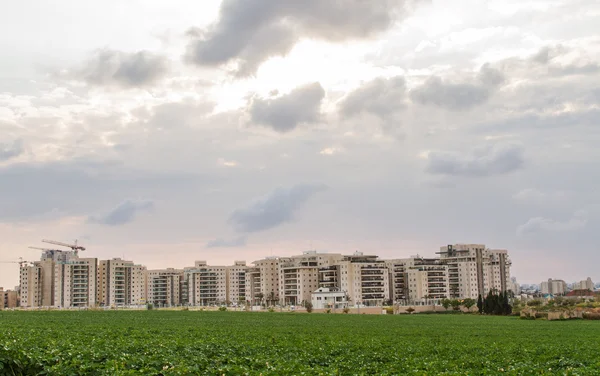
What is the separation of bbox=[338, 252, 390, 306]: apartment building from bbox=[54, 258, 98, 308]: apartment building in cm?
7938

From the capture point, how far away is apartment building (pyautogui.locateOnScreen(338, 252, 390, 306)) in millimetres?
176500

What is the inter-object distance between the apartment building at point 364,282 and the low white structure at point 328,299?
1039 cm

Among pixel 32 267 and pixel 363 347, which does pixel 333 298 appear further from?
pixel 363 347

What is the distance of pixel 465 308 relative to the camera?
15975 centimetres

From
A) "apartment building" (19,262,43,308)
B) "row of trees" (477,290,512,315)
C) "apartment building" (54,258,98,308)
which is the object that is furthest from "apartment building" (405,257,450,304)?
"apartment building" (19,262,43,308)

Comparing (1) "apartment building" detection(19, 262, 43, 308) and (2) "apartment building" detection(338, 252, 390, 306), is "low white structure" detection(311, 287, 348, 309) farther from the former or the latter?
(1) "apartment building" detection(19, 262, 43, 308)

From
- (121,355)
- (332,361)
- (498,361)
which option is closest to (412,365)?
(332,361)

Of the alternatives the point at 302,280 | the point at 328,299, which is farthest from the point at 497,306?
the point at 302,280

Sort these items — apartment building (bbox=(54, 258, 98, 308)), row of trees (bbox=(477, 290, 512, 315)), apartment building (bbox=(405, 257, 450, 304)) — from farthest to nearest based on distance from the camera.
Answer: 1. apartment building (bbox=(405, 257, 450, 304))
2. apartment building (bbox=(54, 258, 98, 308))
3. row of trees (bbox=(477, 290, 512, 315))

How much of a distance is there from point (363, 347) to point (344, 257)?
156268 mm

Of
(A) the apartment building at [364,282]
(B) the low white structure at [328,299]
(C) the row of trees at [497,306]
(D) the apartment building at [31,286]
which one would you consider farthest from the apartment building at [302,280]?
(D) the apartment building at [31,286]

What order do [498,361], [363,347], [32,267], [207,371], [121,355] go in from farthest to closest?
[32,267]
[363,347]
[498,361]
[121,355]
[207,371]

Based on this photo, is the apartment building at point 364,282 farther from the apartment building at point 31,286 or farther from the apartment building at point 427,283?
the apartment building at point 31,286

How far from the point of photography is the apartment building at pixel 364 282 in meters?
176
